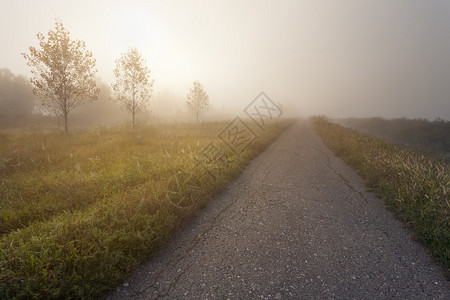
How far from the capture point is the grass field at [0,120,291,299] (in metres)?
2.15

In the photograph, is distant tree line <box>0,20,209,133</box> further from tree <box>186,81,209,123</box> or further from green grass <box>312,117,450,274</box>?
green grass <box>312,117,450,274</box>

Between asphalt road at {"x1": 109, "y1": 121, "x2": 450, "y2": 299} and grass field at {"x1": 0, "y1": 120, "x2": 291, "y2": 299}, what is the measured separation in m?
0.33

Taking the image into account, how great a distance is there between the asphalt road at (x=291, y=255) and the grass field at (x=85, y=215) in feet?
1.09

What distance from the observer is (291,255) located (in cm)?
297

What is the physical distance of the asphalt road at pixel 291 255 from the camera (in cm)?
239

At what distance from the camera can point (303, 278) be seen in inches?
101

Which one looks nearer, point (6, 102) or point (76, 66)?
point (76, 66)

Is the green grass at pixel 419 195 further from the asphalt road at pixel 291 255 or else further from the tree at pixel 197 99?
the tree at pixel 197 99

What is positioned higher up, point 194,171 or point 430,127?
point 430,127

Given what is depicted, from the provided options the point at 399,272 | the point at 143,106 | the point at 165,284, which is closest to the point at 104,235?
the point at 165,284

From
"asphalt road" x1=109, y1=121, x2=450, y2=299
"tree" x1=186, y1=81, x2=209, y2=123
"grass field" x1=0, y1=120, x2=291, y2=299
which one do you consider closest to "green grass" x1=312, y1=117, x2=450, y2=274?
"asphalt road" x1=109, y1=121, x2=450, y2=299

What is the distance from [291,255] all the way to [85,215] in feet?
12.0

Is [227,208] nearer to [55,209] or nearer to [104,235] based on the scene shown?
[104,235]

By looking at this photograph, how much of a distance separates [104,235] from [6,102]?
35.8m
